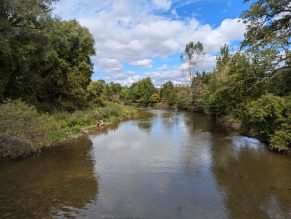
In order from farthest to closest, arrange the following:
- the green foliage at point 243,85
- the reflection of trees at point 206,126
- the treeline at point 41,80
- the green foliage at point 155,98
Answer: the green foliage at point 155,98, the reflection of trees at point 206,126, the green foliage at point 243,85, the treeline at point 41,80

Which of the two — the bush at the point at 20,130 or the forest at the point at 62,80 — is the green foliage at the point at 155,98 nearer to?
the forest at the point at 62,80

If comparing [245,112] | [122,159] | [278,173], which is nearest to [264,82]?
[245,112]

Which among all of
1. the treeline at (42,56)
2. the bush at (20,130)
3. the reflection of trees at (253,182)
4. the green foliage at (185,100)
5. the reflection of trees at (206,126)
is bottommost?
the reflection of trees at (253,182)

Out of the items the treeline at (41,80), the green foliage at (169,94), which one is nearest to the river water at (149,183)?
the treeline at (41,80)

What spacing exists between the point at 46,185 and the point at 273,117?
12803 millimetres

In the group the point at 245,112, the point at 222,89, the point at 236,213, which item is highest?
the point at 222,89

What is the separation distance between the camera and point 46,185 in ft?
35.3

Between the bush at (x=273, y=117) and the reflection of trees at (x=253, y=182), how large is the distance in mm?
948

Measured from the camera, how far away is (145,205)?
29.6ft

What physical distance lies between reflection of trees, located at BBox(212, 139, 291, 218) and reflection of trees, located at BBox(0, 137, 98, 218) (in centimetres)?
511

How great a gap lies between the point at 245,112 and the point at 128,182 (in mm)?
9642

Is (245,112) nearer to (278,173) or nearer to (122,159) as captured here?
(278,173)

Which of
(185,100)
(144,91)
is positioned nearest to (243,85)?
(185,100)

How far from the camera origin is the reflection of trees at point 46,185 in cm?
883
